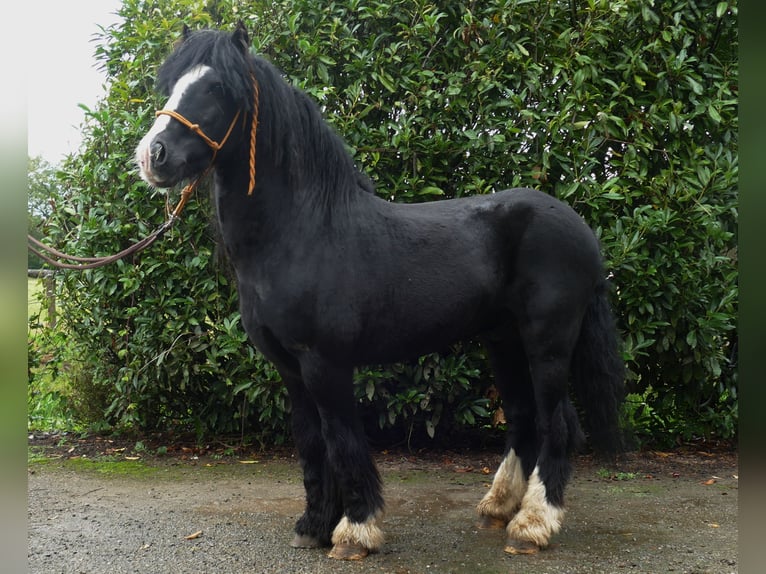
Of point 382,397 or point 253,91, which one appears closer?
point 253,91

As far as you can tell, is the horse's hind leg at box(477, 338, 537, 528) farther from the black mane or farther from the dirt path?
the black mane

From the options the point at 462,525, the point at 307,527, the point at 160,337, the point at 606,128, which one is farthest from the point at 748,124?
the point at 160,337

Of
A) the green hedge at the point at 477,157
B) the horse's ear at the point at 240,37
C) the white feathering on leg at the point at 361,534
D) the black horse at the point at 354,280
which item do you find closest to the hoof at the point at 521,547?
the black horse at the point at 354,280

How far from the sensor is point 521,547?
3.16 meters

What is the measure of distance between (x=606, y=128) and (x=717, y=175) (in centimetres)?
87

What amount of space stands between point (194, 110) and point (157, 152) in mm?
272

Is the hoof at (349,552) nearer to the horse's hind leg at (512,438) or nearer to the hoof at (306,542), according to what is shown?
the hoof at (306,542)

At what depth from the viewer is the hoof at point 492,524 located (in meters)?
3.54

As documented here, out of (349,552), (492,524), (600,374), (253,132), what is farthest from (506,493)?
(253,132)

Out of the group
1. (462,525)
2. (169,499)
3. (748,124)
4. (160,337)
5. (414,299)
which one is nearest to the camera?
(748,124)

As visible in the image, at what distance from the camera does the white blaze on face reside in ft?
8.78

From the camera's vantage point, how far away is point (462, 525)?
362 cm

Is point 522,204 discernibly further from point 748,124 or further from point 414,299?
point 748,124

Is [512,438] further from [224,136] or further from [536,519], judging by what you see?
[224,136]
